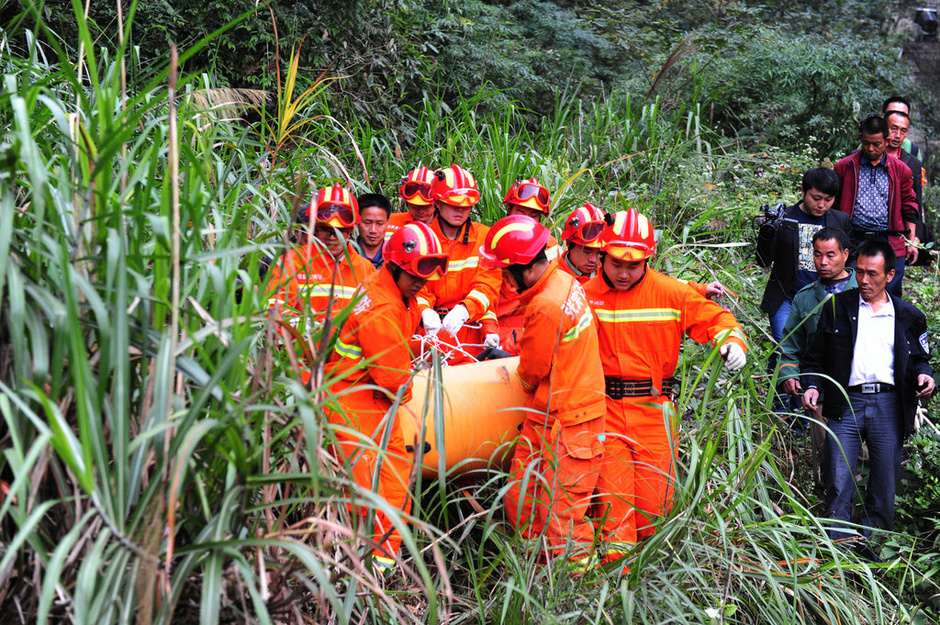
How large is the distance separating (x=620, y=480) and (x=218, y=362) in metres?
2.54

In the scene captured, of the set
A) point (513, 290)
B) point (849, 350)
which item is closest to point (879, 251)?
point (849, 350)

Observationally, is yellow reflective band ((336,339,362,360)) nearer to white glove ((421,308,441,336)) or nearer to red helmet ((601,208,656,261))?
white glove ((421,308,441,336))

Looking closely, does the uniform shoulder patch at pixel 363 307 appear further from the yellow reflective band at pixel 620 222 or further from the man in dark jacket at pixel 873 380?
the man in dark jacket at pixel 873 380

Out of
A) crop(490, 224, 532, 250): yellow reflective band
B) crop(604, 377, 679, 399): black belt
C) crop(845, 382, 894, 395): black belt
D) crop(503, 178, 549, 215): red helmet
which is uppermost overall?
crop(503, 178, 549, 215): red helmet

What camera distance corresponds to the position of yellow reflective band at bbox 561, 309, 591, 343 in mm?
3760

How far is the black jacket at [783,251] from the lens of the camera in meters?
5.26

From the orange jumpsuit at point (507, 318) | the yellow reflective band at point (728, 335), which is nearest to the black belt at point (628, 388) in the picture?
the yellow reflective band at point (728, 335)

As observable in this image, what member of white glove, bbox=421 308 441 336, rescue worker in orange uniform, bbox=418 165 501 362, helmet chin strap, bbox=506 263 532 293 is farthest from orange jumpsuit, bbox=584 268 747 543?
rescue worker in orange uniform, bbox=418 165 501 362

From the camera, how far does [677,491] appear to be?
3375 mm

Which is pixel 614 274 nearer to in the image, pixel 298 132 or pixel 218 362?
pixel 218 362

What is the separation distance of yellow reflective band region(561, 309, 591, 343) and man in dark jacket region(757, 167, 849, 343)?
6.17 ft

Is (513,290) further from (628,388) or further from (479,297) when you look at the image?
(628,388)

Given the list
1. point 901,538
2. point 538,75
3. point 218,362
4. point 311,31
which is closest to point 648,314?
point 901,538

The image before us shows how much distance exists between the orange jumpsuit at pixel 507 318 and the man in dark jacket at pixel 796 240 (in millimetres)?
1359
